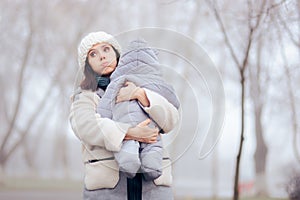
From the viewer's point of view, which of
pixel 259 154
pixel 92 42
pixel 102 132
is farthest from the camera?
pixel 259 154

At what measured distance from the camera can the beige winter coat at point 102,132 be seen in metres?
3.28

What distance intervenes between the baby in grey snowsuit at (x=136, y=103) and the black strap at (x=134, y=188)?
0.31 feet

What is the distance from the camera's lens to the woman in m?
3.28

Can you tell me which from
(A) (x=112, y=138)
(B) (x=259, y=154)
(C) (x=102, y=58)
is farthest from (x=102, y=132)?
(B) (x=259, y=154)

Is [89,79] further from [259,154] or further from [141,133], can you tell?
[259,154]

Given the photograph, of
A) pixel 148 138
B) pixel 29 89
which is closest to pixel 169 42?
pixel 148 138

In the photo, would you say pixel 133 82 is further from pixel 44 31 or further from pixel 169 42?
pixel 44 31

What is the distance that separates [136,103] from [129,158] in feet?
1.19

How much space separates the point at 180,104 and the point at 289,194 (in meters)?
4.12

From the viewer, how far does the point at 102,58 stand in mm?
3600

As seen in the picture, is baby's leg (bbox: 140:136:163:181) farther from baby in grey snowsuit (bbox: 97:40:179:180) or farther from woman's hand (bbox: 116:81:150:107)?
woman's hand (bbox: 116:81:150:107)

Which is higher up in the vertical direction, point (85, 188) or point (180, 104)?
point (180, 104)

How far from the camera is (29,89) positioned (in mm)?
24906

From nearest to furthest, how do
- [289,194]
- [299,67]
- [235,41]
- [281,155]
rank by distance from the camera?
[289,194], [235,41], [299,67], [281,155]
